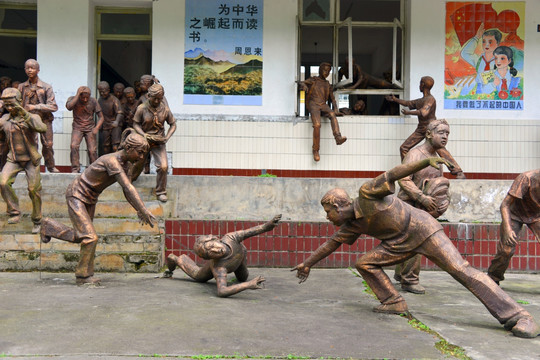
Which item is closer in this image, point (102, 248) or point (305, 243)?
point (102, 248)

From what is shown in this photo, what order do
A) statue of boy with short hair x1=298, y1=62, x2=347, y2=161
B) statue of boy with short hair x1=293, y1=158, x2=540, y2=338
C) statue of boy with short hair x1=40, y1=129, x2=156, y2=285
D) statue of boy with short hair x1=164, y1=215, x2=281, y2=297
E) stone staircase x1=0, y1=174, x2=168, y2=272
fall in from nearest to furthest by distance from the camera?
statue of boy with short hair x1=293, y1=158, x2=540, y2=338, statue of boy with short hair x1=164, y1=215, x2=281, y2=297, statue of boy with short hair x1=40, y1=129, x2=156, y2=285, stone staircase x1=0, y1=174, x2=168, y2=272, statue of boy with short hair x1=298, y1=62, x2=347, y2=161

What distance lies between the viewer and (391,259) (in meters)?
5.20

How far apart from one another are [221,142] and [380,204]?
6.78 metres

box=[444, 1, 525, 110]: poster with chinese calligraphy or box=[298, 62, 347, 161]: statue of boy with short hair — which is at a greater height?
box=[444, 1, 525, 110]: poster with chinese calligraphy

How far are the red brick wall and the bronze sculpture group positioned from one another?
836mm

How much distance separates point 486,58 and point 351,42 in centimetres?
266

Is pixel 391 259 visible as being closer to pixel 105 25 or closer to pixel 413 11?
pixel 413 11

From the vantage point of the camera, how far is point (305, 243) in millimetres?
8172

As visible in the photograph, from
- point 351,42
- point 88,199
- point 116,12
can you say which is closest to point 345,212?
point 88,199

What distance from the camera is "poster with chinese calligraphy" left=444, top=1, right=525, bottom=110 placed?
1139 centimetres

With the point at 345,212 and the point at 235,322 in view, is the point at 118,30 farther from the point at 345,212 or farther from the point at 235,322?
the point at 235,322

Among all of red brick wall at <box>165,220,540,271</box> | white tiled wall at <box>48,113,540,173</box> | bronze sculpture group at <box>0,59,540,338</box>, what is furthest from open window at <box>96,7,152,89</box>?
red brick wall at <box>165,220,540,271</box>

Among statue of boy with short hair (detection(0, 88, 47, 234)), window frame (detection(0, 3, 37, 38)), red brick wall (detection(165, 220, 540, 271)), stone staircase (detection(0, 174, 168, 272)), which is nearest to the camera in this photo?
stone staircase (detection(0, 174, 168, 272))

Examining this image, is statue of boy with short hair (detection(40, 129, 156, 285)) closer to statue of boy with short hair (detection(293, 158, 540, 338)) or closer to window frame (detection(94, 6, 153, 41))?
statue of boy with short hair (detection(293, 158, 540, 338))
